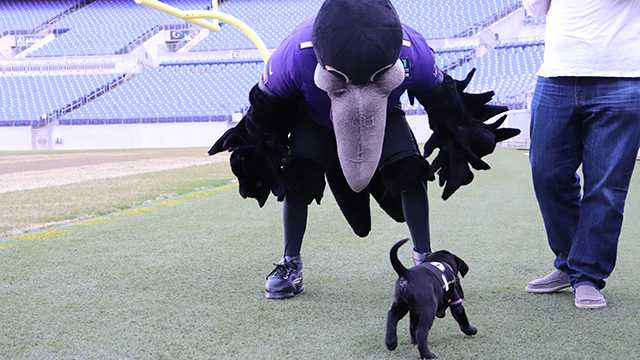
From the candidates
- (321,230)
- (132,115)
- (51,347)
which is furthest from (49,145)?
(51,347)

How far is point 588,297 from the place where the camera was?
272cm

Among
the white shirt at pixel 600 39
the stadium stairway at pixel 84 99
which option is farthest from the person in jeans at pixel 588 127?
the stadium stairway at pixel 84 99

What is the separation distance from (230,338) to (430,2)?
98.0 feet

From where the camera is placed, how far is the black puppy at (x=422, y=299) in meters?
2.09

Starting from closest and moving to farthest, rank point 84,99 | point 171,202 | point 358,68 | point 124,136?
point 358,68 → point 171,202 → point 124,136 → point 84,99

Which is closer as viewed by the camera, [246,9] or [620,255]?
[620,255]

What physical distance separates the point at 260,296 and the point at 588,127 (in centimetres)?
141

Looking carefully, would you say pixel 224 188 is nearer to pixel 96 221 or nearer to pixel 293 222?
pixel 96 221

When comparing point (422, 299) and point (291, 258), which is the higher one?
point (422, 299)

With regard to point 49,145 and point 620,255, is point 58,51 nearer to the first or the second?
point 49,145

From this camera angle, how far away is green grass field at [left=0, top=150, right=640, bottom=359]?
2221 millimetres

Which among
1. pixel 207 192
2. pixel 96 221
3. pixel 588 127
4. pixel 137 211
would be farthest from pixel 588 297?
pixel 207 192

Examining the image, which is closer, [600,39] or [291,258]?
[600,39]

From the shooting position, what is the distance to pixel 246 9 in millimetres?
32156
